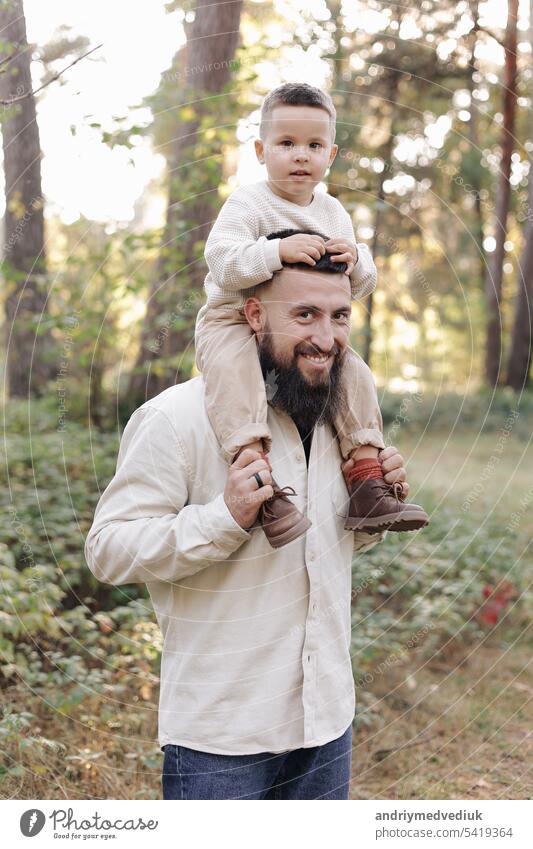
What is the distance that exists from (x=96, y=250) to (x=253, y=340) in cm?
514

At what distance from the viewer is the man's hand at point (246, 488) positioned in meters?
2.21

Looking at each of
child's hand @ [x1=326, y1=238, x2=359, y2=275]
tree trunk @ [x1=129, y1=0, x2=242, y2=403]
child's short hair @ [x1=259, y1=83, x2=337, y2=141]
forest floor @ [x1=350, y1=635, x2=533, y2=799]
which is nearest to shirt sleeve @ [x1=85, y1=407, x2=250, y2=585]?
child's hand @ [x1=326, y1=238, x2=359, y2=275]

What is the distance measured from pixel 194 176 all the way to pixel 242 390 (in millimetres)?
3558

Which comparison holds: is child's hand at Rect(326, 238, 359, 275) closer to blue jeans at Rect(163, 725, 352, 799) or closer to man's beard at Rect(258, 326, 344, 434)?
man's beard at Rect(258, 326, 344, 434)

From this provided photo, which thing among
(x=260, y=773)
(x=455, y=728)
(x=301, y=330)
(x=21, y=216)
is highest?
(x=301, y=330)

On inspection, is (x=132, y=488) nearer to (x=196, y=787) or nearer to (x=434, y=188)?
(x=196, y=787)

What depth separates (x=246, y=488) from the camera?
2.22m

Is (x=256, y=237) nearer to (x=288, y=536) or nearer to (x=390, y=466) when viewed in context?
(x=390, y=466)

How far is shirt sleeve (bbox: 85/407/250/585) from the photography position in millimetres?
2219

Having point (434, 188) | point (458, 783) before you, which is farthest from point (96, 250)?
point (434, 188)

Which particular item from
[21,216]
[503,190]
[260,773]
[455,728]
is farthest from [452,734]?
[503,190]

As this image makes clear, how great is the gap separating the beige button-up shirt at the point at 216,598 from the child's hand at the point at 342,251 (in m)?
0.52

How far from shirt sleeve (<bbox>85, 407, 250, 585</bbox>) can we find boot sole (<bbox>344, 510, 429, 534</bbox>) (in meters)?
0.39

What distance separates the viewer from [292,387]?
2.40m
